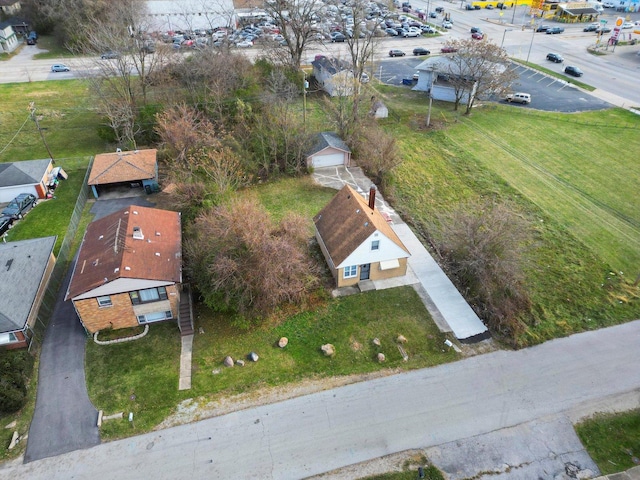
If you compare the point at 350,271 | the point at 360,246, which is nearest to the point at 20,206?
the point at 350,271

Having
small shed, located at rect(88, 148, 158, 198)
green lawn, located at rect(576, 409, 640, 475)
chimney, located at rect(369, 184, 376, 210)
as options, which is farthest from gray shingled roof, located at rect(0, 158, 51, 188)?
green lawn, located at rect(576, 409, 640, 475)

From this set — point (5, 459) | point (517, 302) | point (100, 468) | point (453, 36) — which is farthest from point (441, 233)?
point (453, 36)

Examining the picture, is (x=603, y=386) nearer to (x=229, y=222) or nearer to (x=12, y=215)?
(x=229, y=222)

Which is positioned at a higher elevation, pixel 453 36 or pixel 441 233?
pixel 453 36

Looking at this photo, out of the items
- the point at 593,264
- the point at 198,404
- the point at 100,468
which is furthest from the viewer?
the point at 593,264

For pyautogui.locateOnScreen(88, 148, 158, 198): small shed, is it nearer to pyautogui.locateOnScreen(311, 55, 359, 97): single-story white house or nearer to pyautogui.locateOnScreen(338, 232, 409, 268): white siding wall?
pyautogui.locateOnScreen(338, 232, 409, 268): white siding wall

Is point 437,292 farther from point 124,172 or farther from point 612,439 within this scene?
point 124,172
